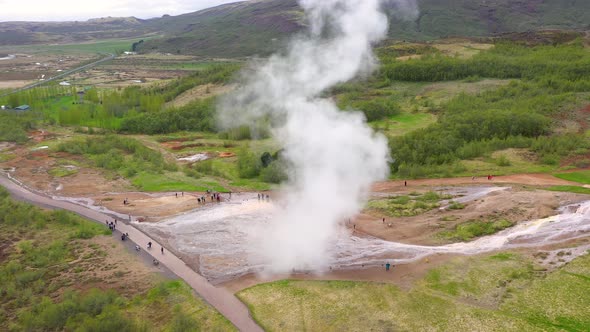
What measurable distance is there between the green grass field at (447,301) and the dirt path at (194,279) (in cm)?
86

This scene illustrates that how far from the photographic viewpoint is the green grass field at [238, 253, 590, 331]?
2973 centimetres

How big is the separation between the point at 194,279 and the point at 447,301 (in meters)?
19.3

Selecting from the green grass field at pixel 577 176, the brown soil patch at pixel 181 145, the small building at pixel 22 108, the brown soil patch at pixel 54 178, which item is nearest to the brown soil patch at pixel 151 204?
the brown soil patch at pixel 54 178

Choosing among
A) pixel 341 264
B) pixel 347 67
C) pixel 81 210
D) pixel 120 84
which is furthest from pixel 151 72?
pixel 341 264

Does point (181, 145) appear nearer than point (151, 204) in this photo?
No

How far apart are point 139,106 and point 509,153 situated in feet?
300

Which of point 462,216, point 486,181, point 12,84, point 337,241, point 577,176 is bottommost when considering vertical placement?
point 337,241

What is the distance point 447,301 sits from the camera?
32062 mm

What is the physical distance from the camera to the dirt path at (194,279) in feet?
106

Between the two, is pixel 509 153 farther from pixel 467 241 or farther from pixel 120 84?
pixel 120 84

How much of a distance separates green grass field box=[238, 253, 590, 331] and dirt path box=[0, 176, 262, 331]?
857mm

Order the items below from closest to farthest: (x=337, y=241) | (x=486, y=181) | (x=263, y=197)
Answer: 1. (x=337, y=241)
2. (x=263, y=197)
3. (x=486, y=181)

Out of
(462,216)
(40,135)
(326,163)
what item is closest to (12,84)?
(40,135)

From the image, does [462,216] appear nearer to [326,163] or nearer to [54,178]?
[326,163]
